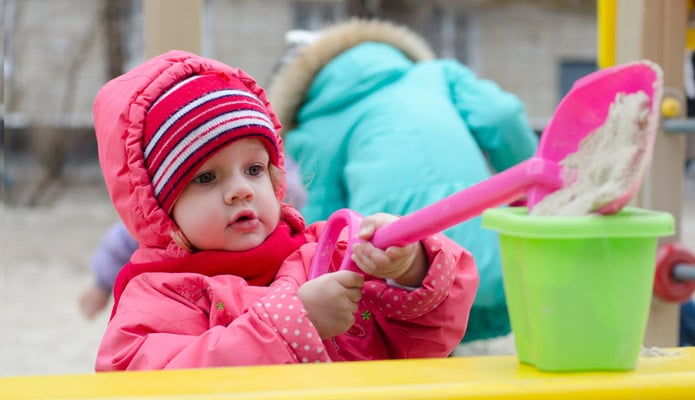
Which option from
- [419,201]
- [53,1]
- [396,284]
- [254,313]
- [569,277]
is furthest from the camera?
[53,1]

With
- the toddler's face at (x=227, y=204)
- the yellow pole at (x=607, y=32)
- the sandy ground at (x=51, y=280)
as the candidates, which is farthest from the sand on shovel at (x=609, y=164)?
the sandy ground at (x=51, y=280)

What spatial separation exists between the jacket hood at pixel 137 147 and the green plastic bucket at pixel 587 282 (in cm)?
61

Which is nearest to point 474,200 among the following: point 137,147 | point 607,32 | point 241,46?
point 137,147

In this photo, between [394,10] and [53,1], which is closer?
[53,1]

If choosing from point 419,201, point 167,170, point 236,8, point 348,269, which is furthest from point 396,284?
point 236,8

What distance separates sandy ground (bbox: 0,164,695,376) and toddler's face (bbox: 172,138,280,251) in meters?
1.87

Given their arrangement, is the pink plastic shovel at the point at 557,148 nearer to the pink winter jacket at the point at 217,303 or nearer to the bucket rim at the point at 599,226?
the bucket rim at the point at 599,226

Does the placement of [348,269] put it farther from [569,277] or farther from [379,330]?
[569,277]

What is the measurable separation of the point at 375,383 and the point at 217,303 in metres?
0.47

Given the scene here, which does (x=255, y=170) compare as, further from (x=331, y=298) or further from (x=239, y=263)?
(x=331, y=298)

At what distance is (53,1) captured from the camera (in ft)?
39.2

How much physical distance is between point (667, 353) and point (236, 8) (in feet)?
39.2

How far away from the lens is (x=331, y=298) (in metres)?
1.04

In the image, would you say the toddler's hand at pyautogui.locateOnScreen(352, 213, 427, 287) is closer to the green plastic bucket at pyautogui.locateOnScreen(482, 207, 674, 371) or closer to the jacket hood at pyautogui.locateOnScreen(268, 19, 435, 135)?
the green plastic bucket at pyautogui.locateOnScreen(482, 207, 674, 371)
